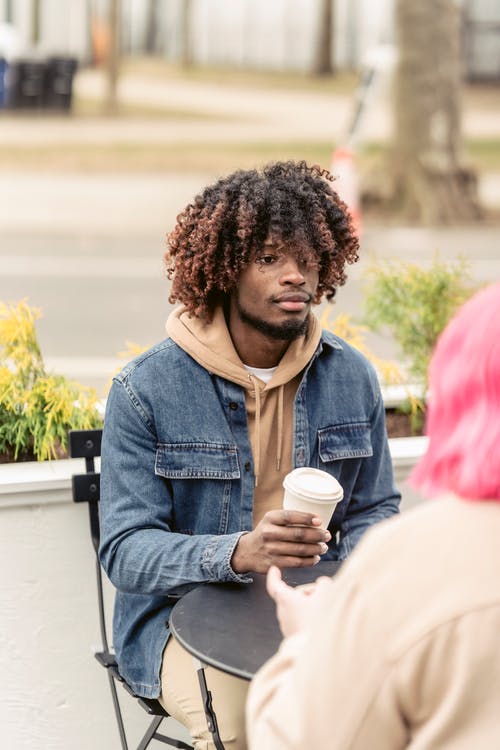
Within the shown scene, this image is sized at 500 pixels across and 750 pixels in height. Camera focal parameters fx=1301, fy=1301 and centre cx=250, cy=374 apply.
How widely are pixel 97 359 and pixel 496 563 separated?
6.61 m

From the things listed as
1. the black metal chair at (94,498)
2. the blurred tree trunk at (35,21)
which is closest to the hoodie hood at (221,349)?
the black metal chair at (94,498)

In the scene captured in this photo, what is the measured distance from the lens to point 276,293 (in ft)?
9.63

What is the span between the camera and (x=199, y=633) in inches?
94.0

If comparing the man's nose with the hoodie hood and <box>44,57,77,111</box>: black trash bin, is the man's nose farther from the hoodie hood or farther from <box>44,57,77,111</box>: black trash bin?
<box>44,57,77,111</box>: black trash bin

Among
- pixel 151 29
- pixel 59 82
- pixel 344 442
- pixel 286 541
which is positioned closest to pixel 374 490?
pixel 344 442

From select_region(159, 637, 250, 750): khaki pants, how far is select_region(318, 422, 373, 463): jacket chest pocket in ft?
1.85

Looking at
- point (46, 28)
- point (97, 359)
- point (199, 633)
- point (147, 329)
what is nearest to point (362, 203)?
point (147, 329)

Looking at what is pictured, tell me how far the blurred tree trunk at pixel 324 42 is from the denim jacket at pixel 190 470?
1233 inches

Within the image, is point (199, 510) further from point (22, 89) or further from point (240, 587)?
point (22, 89)

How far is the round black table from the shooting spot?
89.7 inches

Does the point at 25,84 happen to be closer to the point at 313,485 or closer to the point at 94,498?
the point at 94,498

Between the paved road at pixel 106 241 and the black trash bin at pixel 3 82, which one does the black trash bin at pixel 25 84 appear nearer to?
the black trash bin at pixel 3 82

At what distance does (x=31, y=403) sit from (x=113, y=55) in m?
20.0

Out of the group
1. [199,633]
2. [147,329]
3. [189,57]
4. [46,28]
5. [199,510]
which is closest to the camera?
[199,633]
